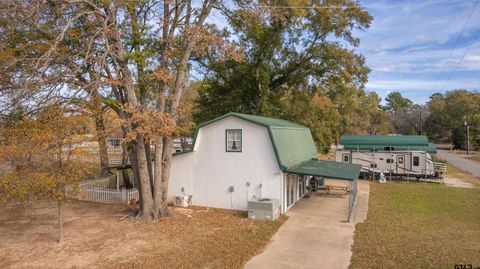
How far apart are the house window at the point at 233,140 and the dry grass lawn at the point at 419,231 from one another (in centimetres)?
675

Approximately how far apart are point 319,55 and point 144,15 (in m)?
14.4

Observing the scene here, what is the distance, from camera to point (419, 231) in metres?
13.2

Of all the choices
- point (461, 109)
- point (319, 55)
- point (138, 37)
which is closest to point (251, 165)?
Answer: point (138, 37)

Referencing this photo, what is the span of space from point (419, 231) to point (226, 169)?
29.2 ft

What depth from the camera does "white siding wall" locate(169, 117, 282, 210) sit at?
16.3m

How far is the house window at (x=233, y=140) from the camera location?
1692cm

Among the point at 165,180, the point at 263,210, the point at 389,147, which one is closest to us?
the point at 263,210

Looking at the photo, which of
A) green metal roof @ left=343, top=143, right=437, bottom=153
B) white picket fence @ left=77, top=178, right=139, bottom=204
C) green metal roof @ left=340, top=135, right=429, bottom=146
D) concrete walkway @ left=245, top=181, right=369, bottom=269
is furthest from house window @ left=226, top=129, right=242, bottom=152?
green metal roof @ left=343, top=143, right=437, bottom=153

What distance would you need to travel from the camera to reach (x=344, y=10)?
23.5 metres

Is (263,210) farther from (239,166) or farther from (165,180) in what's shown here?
(165,180)

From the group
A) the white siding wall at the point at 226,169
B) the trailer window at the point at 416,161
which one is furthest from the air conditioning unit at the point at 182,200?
the trailer window at the point at 416,161

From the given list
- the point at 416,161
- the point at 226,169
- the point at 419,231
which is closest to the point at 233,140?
the point at 226,169

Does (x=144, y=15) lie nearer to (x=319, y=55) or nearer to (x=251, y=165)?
(x=251, y=165)

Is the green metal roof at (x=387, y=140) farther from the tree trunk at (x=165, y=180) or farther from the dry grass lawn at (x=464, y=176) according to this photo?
the tree trunk at (x=165, y=180)
